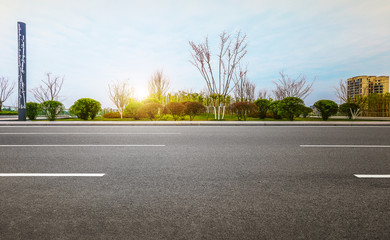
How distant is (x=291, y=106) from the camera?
1938 centimetres

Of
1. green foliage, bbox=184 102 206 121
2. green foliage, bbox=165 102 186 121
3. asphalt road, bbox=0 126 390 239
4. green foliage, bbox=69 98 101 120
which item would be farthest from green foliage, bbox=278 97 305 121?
asphalt road, bbox=0 126 390 239

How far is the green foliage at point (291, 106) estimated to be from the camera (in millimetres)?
19297

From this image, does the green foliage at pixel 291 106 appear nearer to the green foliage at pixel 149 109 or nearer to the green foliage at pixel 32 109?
the green foliage at pixel 149 109

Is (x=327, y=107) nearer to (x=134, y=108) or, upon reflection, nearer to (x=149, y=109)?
(x=149, y=109)

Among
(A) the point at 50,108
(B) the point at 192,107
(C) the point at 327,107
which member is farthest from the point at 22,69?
(C) the point at 327,107

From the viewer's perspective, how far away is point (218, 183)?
361cm

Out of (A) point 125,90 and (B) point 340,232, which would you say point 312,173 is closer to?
(B) point 340,232

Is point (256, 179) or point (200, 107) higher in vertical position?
point (200, 107)

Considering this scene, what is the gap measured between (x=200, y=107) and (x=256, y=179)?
16.1m

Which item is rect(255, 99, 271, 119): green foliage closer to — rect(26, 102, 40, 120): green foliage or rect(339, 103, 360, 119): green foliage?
rect(339, 103, 360, 119): green foliage

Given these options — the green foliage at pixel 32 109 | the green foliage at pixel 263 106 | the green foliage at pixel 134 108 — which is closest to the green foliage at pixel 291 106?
the green foliage at pixel 263 106

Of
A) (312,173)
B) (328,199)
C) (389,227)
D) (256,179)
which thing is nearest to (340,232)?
(389,227)

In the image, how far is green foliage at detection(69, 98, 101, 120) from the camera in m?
19.5

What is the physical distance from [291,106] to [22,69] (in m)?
20.0
